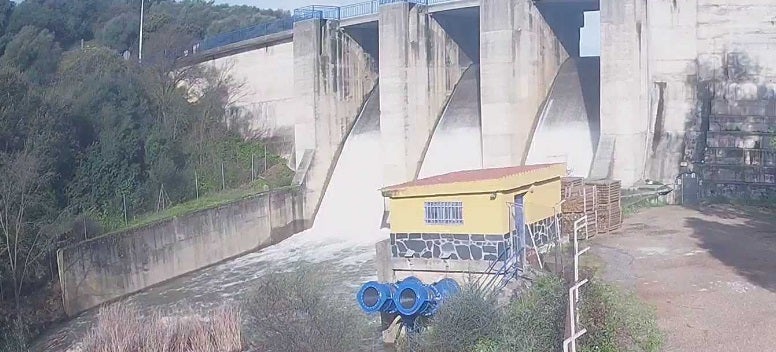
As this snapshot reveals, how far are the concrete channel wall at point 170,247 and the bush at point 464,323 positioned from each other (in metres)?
10.2

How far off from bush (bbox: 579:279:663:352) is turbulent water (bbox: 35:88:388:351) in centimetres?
837

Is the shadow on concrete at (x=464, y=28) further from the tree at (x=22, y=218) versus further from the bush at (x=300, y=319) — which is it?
the bush at (x=300, y=319)

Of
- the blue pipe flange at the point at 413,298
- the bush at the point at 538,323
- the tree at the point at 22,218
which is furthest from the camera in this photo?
the tree at the point at 22,218

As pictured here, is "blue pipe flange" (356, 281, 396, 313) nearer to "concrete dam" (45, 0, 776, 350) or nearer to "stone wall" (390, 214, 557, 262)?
"stone wall" (390, 214, 557, 262)

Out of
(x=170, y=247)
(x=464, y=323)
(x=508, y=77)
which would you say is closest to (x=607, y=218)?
(x=508, y=77)

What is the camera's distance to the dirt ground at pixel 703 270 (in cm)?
972

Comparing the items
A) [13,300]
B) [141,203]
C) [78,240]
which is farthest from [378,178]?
[13,300]

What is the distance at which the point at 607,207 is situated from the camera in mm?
16562

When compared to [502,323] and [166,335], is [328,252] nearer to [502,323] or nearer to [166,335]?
[166,335]

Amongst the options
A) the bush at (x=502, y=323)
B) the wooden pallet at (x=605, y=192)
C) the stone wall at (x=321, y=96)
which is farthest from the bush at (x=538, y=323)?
the stone wall at (x=321, y=96)

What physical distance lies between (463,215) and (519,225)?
3.22 ft

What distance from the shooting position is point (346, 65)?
88.7 feet

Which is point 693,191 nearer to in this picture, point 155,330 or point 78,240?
point 155,330

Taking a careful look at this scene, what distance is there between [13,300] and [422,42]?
12201 mm
